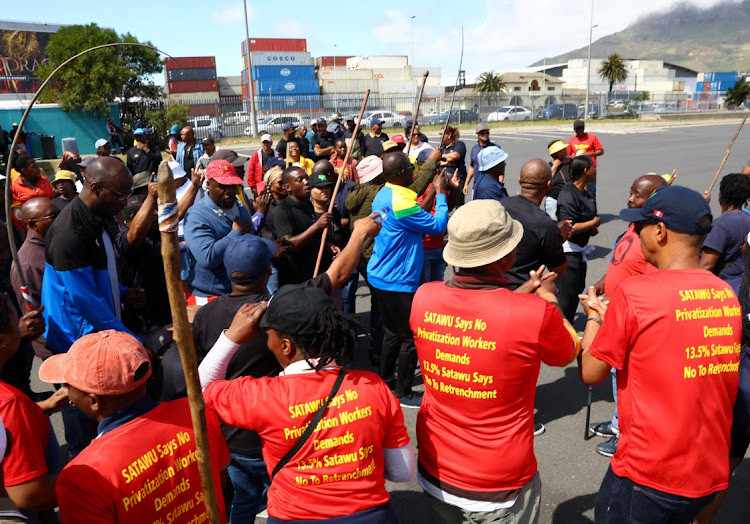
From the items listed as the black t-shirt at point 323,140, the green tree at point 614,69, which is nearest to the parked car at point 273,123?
the black t-shirt at point 323,140

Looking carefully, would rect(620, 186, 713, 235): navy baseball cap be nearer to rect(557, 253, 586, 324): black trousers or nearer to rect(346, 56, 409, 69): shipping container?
rect(557, 253, 586, 324): black trousers

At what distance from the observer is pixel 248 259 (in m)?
2.73

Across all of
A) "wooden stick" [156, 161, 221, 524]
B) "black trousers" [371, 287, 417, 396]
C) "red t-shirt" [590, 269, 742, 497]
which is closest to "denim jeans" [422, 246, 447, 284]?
"black trousers" [371, 287, 417, 396]

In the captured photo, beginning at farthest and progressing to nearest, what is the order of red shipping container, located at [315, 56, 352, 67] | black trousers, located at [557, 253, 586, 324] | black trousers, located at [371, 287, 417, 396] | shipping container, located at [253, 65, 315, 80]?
1. red shipping container, located at [315, 56, 352, 67]
2. shipping container, located at [253, 65, 315, 80]
3. black trousers, located at [557, 253, 586, 324]
4. black trousers, located at [371, 287, 417, 396]

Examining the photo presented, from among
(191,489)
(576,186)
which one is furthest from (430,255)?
(191,489)

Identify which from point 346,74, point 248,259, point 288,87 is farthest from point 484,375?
point 346,74

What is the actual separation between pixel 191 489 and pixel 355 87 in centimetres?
6770

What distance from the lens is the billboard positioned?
1886 inches

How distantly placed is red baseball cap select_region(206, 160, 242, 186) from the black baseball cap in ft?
8.34

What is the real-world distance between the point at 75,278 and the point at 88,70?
23.7 m

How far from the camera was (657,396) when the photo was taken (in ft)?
6.90

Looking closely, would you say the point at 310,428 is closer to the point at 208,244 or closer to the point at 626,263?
the point at 626,263

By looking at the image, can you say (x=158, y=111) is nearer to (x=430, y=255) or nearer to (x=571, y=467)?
(x=430, y=255)

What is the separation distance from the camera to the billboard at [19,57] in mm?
47906
